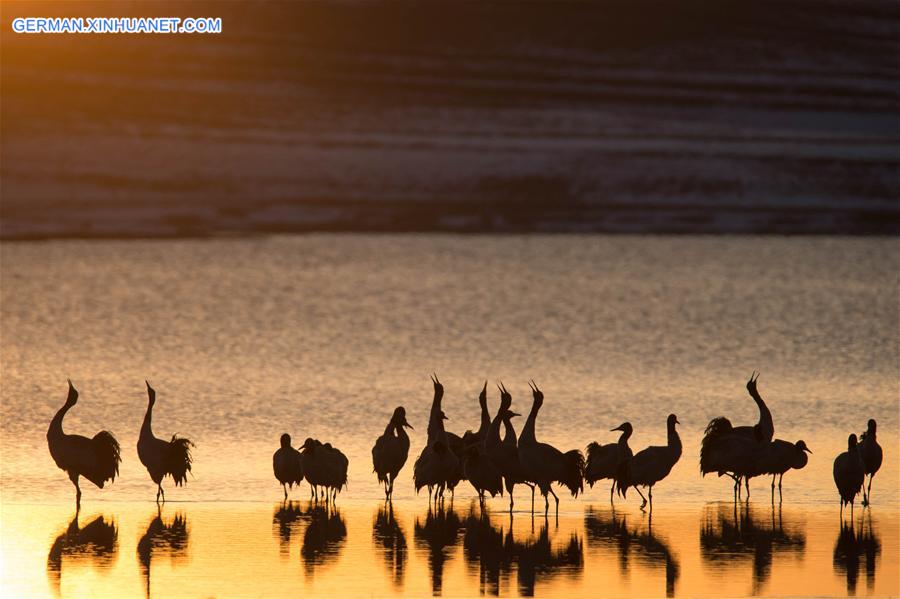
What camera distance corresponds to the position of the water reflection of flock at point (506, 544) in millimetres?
13461

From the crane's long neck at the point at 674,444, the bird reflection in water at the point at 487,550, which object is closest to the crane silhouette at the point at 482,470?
the bird reflection in water at the point at 487,550

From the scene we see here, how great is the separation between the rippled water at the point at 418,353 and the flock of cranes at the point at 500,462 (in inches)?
11.3

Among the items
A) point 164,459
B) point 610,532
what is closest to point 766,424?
point 610,532

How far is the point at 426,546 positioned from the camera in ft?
47.3

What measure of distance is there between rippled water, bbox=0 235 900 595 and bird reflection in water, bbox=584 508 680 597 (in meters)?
0.07

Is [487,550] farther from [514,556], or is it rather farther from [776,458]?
[776,458]

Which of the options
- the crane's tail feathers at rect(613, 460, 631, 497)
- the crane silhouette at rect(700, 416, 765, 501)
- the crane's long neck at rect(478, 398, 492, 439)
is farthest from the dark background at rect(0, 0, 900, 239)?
the crane's tail feathers at rect(613, 460, 631, 497)

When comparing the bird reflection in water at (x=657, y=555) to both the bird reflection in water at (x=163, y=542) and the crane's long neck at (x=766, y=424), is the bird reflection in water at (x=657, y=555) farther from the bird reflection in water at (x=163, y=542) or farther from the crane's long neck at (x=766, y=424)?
the bird reflection in water at (x=163, y=542)

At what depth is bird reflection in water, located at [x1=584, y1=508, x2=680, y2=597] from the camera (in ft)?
44.8

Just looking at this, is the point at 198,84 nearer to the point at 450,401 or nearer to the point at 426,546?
the point at 450,401

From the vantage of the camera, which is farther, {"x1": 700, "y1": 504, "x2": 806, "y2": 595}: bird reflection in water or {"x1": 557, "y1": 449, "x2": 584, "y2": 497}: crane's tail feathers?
{"x1": 557, "y1": 449, "x2": 584, "y2": 497}: crane's tail feathers

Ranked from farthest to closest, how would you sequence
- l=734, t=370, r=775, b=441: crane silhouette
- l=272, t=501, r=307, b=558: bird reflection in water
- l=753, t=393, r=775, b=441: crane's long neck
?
l=753, t=393, r=775, b=441: crane's long neck
l=734, t=370, r=775, b=441: crane silhouette
l=272, t=501, r=307, b=558: bird reflection in water

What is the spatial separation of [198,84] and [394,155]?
26.7ft

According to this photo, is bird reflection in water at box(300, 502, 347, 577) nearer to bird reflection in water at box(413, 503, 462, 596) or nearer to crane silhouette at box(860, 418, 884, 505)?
bird reflection in water at box(413, 503, 462, 596)
